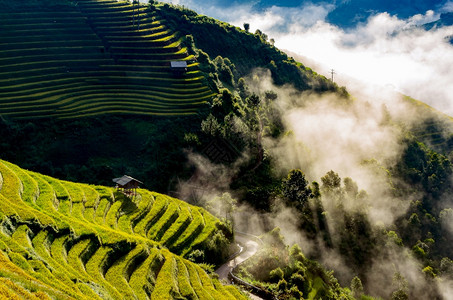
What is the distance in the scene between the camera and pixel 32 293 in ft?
69.9

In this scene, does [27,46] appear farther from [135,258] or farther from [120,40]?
[135,258]

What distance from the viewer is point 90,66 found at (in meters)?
92.1

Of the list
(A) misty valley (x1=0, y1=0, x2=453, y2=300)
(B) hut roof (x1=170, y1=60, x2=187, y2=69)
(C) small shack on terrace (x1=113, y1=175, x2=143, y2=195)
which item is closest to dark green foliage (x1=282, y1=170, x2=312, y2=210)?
(A) misty valley (x1=0, y1=0, x2=453, y2=300)

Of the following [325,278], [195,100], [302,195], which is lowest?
[325,278]

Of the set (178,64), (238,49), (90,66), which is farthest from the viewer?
(238,49)

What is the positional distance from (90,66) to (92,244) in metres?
68.1

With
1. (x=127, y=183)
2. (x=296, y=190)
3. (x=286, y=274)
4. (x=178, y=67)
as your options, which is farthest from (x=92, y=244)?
(x=178, y=67)

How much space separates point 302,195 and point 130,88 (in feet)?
161

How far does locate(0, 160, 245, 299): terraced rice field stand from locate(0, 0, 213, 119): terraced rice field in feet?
123

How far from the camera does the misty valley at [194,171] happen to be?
1414 inches

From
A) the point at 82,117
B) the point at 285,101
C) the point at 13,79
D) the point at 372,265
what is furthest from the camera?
the point at 285,101

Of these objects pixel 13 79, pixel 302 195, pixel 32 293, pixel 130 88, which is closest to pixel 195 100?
pixel 130 88

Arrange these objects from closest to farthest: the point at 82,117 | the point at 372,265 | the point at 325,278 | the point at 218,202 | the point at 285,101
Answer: the point at 325,278
the point at 218,202
the point at 372,265
the point at 82,117
the point at 285,101

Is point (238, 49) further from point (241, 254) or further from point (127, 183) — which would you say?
point (241, 254)
